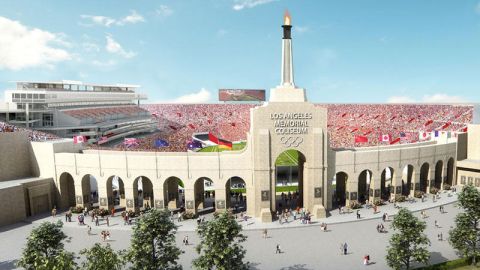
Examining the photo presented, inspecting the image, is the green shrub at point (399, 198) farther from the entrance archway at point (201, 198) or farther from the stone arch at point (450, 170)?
the entrance archway at point (201, 198)

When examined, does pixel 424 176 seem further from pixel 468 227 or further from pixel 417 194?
pixel 468 227

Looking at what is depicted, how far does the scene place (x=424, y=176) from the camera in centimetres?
5109

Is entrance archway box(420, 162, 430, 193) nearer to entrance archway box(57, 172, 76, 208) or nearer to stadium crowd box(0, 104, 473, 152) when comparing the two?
stadium crowd box(0, 104, 473, 152)

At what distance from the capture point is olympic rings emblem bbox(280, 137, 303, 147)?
40281 mm

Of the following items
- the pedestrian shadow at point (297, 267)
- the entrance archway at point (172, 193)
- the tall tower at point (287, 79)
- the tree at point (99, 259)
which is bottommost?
the pedestrian shadow at point (297, 267)

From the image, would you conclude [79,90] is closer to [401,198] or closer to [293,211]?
[293,211]

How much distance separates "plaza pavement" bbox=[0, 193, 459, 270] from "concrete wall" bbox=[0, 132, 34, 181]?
28.5 ft

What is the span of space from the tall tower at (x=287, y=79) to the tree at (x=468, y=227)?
1961 centimetres

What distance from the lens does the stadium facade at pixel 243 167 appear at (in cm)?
4016

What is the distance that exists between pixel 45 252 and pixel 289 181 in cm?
4203

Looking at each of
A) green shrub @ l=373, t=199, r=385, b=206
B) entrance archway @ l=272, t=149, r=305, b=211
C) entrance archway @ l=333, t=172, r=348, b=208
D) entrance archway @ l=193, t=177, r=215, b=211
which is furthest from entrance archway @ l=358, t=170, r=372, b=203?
entrance archway @ l=193, t=177, r=215, b=211

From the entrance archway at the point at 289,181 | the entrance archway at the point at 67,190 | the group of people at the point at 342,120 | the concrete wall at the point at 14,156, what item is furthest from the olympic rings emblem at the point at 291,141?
the group of people at the point at 342,120

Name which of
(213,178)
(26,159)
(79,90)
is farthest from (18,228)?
(79,90)

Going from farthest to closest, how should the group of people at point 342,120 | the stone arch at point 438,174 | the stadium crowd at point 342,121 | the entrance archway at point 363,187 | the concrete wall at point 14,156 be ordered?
the group of people at point 342,120
the stadium crowd at point 342,121
the stone arch at point 438,174
the entrance archway at point 363,187
the concrete wall at point 14,156
